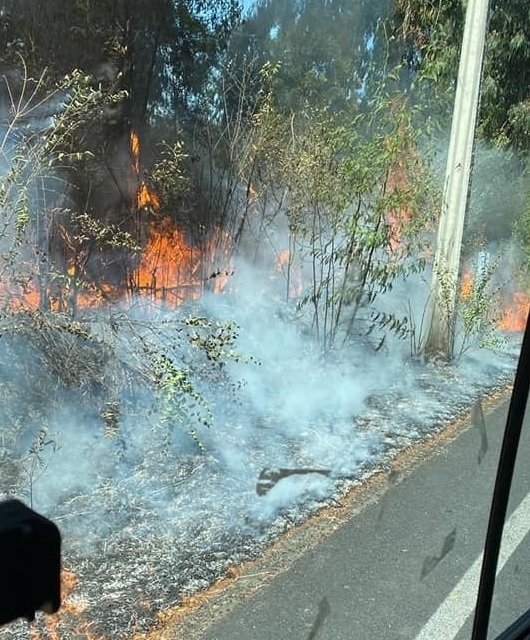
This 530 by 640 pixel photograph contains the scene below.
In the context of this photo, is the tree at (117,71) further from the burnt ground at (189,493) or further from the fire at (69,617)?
the fire at (69,617)

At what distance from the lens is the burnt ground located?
2322mm

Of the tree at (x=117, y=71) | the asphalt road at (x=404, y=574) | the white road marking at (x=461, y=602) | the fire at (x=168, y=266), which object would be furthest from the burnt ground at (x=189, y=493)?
the tree at (x=117, y=71)

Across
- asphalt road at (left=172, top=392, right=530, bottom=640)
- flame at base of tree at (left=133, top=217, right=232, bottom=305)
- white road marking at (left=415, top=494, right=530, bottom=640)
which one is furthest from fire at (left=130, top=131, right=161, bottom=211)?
white road marking at (left=415, top=494, right=530, bottom=640)

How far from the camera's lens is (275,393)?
4.49m

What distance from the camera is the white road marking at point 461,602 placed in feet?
6.94

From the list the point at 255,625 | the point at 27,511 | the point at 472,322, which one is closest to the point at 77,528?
the point at 255,625

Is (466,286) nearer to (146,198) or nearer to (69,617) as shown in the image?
(146,198)

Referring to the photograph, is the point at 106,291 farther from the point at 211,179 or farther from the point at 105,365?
the point at 211,179

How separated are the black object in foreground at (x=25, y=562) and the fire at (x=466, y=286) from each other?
5.79 meters

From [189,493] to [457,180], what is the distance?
14.4ft

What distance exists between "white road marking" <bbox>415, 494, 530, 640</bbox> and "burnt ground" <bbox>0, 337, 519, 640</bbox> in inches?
19.7

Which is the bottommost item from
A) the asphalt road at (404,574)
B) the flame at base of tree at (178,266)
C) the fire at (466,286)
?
the asphalt road at (404,574)

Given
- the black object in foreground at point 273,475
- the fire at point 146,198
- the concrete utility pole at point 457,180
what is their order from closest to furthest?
the black object in foreground at point 273,475 → the fire at point 146,198 → the concrete utility pole at point 457,180

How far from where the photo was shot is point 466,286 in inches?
246
